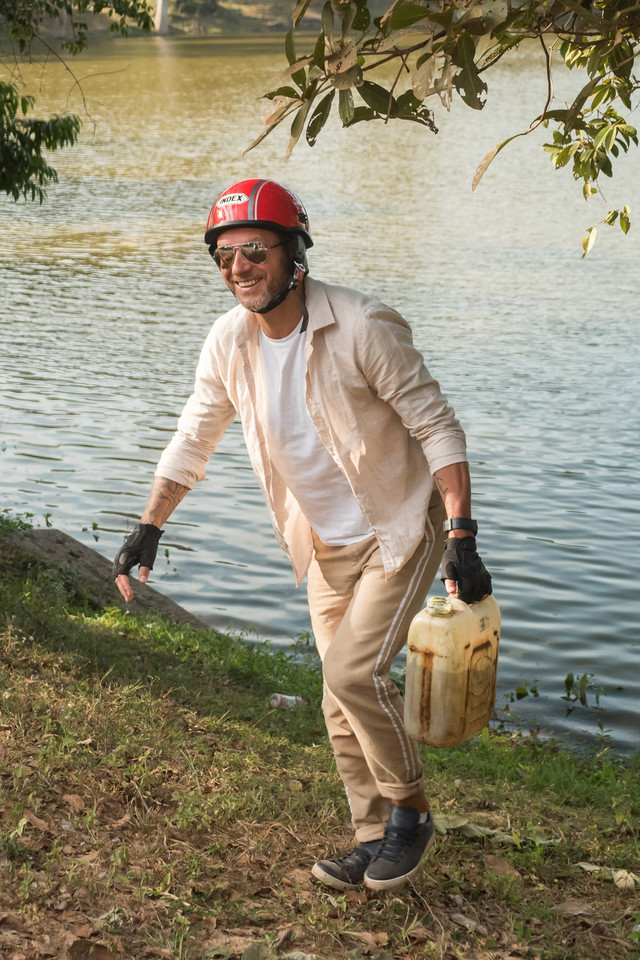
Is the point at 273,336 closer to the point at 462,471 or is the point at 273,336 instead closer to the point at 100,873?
the point at 462,471

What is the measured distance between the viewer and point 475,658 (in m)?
4.12

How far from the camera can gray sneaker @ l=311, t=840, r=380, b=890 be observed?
4.55 m

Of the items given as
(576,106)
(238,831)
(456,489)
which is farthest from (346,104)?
(238,831)

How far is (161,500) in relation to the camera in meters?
4.85

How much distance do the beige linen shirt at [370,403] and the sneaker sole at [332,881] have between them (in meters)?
1.14

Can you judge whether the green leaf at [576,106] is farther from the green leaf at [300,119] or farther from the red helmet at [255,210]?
the red helmet at [255,210]

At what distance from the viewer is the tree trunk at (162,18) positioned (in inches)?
3062

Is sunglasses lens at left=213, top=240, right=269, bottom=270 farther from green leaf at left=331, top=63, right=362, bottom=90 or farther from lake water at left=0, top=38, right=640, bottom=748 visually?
lake water at left=0, top=38, right=640, bottom=748

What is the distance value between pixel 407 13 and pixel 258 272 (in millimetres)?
1326

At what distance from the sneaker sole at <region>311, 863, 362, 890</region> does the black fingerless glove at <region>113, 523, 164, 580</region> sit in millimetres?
1362

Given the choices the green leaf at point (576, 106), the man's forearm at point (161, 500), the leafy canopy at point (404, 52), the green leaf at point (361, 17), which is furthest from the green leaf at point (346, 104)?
the man's forearm at point (161, 500)

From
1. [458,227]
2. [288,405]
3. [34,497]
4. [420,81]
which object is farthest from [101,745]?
[458,227]

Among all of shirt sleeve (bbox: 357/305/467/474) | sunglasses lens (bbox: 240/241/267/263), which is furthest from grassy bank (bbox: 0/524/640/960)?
sunglasses lens (bbox: 240/241/267/263)

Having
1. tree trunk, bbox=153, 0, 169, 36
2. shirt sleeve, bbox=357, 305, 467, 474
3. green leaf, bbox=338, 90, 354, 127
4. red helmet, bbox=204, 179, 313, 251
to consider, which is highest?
tree trunk, bbox=153, 0, 169, 36
